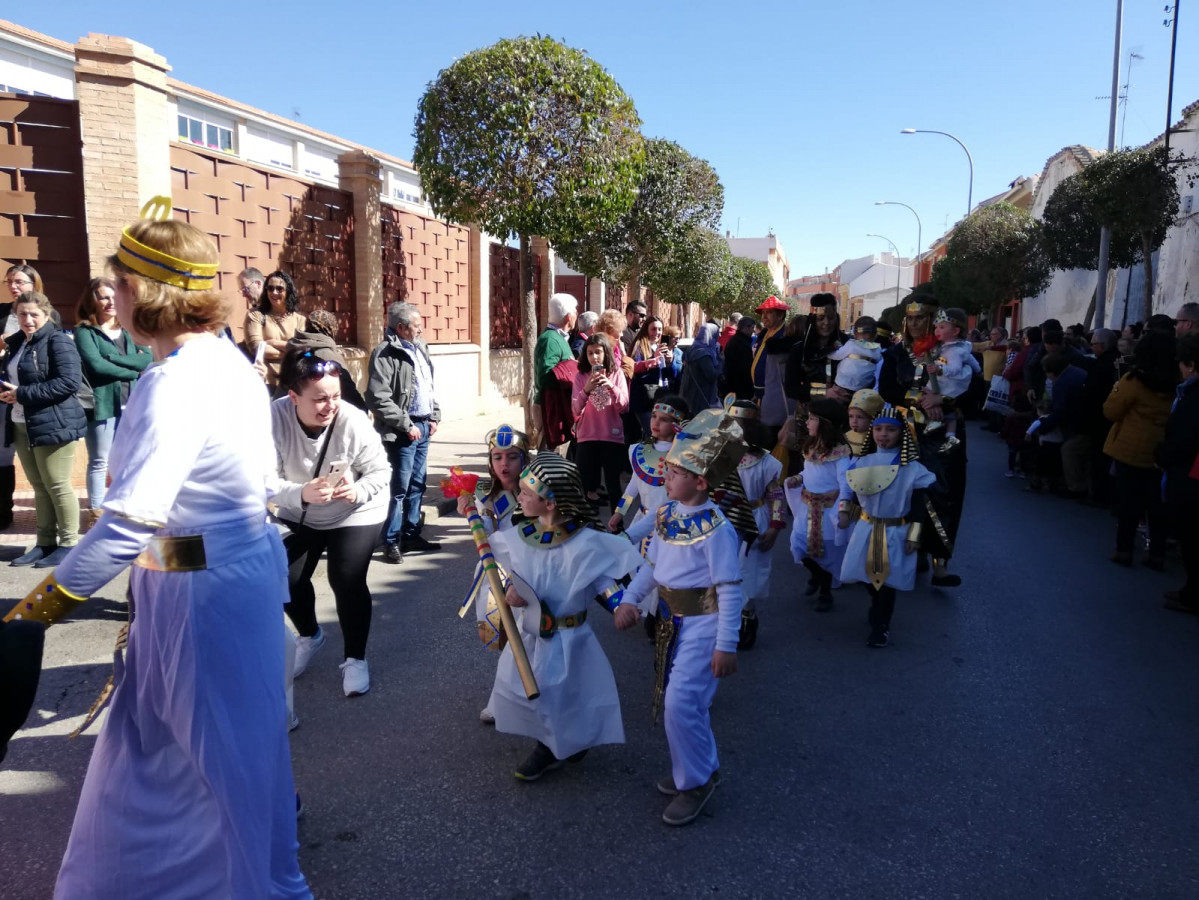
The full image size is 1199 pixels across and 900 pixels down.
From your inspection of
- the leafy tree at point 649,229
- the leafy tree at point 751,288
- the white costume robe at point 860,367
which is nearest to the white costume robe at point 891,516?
the white costume robe at point 860,367

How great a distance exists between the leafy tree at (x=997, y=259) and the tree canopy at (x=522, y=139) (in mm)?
19115

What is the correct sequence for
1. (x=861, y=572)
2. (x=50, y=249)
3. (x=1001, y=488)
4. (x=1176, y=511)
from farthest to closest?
(x=1001, y=488), (x=50, y=249), (x=1176, y=511), (x=861, y=572)

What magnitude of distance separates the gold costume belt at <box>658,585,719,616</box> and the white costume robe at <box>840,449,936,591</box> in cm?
212

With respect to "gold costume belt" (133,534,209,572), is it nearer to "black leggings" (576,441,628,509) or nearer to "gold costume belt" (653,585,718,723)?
"gold costume belt" (653,585,718,723)

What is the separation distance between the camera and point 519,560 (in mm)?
3549

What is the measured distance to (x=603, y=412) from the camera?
693 cm

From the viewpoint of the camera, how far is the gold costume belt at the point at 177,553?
7.31 feet

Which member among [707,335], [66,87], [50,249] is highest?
[66,87]

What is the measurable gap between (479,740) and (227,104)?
29693 mm

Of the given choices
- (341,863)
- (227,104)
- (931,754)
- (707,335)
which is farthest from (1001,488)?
(227,104)

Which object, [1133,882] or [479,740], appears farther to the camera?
[479,740]

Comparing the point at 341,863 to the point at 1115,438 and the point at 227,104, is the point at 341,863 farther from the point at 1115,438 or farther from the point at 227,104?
the point at 227,104

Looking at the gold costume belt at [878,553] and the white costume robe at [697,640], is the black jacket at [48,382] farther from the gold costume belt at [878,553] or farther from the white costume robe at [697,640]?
the gold costume belt at [878,553]

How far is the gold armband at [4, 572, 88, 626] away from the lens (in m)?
2.01
